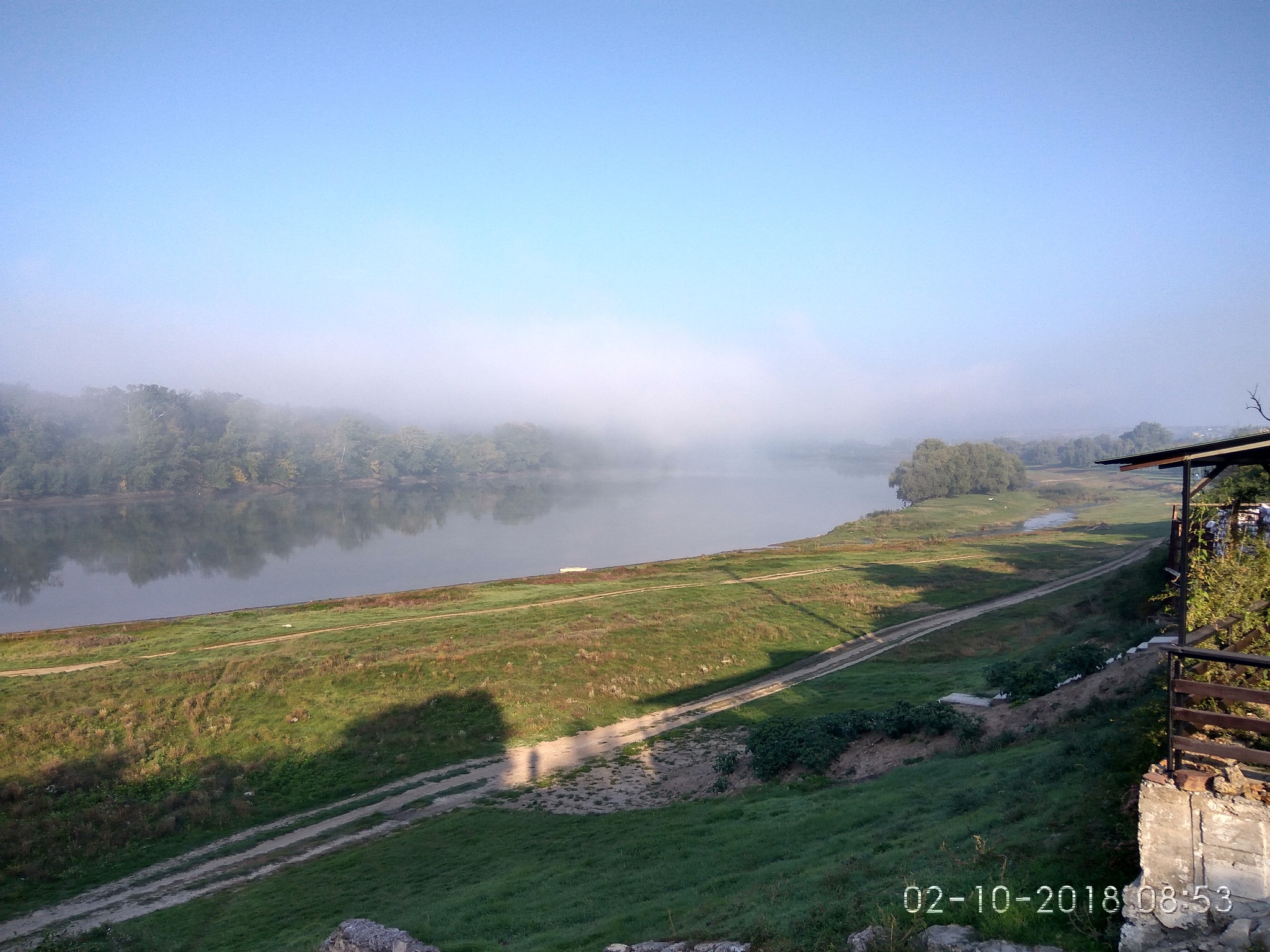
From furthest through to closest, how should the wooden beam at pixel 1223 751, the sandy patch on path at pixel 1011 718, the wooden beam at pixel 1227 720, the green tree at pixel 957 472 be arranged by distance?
the green tree at pixel 957 472, the sandy patch on path at pixel 1011 718, the wooden beam at pixel 1227 720, the wooden beam at pixel 1223 751

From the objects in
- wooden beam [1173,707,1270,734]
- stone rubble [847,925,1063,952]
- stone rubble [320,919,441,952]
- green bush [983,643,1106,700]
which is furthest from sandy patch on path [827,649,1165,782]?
stone rubble [320,919,441,952]

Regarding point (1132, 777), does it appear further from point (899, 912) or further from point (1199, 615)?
point (899, 912)

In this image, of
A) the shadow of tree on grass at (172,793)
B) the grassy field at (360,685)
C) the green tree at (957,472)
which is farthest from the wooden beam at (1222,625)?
the green tree at (957,472)

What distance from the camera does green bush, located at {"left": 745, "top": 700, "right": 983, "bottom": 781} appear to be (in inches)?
706

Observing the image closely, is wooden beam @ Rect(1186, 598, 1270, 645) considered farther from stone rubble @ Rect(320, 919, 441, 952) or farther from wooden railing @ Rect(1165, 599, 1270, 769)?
stone rubble @ Rect(320, 919, 441, 952)

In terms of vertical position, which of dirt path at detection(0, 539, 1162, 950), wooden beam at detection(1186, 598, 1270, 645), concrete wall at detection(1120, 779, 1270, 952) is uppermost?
wooden beam at detection(1186, 598, 1270, 645)

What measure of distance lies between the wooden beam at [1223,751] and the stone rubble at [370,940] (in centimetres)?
979

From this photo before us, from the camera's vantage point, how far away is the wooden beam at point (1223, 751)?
21.4 feet

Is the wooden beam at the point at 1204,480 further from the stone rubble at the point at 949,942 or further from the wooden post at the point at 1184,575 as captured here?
the stone rubble at the point at 949,942

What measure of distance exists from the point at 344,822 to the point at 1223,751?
20.5 m

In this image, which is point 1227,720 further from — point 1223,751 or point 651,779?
point 651,779

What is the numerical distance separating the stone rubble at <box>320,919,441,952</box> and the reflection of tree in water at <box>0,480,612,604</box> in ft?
212
